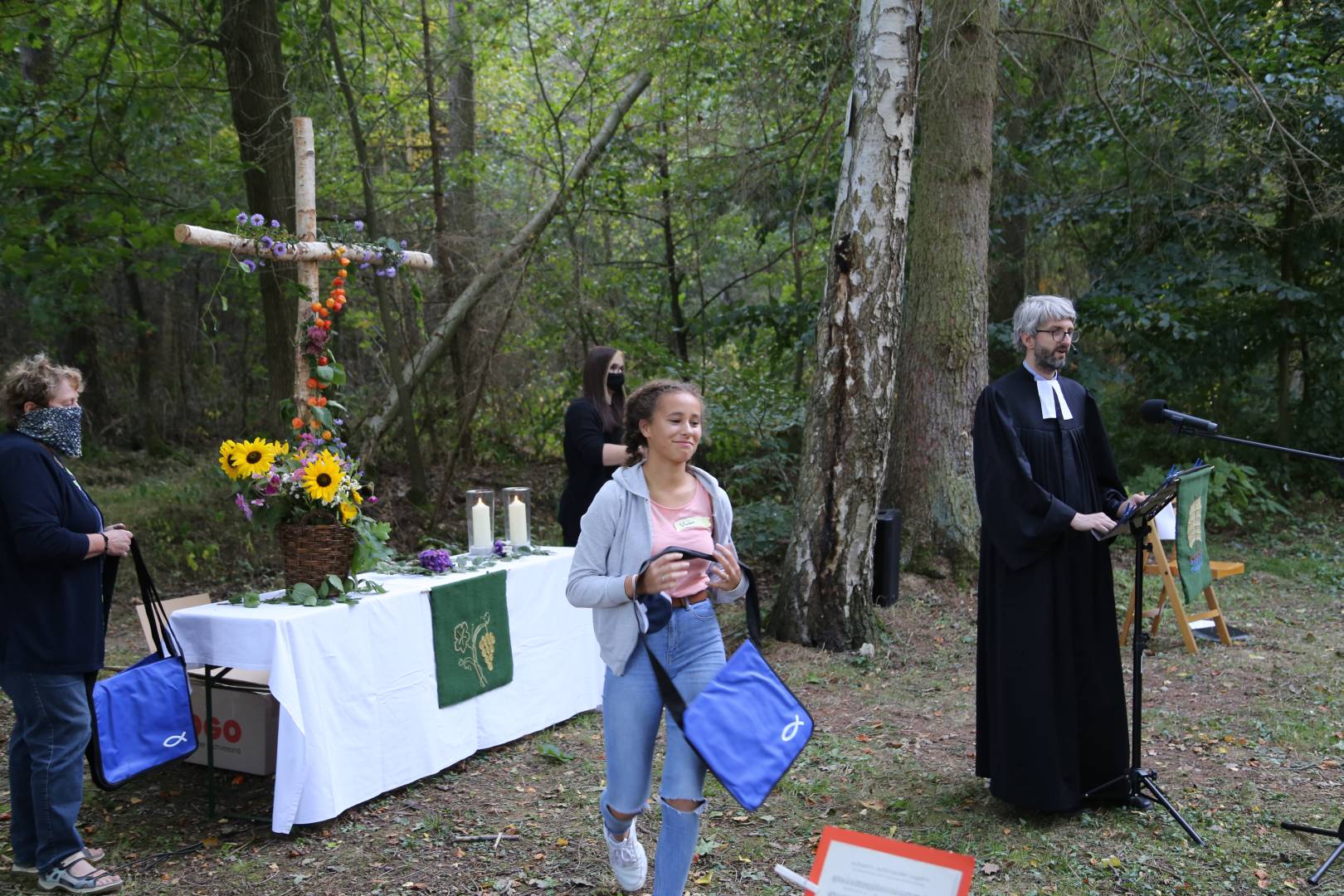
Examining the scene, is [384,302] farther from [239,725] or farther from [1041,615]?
[1041,615]

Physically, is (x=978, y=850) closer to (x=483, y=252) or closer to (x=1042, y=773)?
(x=1042, y=773)

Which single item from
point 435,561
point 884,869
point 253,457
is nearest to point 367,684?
point 435,561

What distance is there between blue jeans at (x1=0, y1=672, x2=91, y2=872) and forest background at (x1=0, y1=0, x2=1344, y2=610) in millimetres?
5115

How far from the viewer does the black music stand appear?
3.85 meters

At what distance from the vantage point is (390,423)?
36.2 ft

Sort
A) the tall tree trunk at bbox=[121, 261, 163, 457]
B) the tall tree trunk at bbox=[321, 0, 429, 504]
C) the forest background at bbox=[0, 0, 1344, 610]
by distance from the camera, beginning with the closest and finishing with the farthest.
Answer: the forest background at bbox=[0, 0, 1344, 610] → the tall tree trunk at bbox=[321, 0, 429, 504] → the tall tree trunk at bbox=[121, 261, 163, 457]

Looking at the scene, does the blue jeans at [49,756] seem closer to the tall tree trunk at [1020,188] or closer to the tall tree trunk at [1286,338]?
the tall tree trunk at [1020,188]

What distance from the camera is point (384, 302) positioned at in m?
10.3

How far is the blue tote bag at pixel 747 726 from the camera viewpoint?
284cm

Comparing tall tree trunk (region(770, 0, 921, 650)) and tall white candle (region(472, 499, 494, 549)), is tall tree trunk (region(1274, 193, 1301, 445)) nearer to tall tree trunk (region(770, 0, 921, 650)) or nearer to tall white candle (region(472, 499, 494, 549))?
tall tree trunk (region(770, 0, 921, 650))

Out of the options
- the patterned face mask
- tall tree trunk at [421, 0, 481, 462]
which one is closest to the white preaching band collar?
the patterned face mask

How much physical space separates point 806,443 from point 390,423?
5669mm

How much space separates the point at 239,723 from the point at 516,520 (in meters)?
1.69

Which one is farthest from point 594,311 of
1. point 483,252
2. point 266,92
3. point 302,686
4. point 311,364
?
point 302,686
